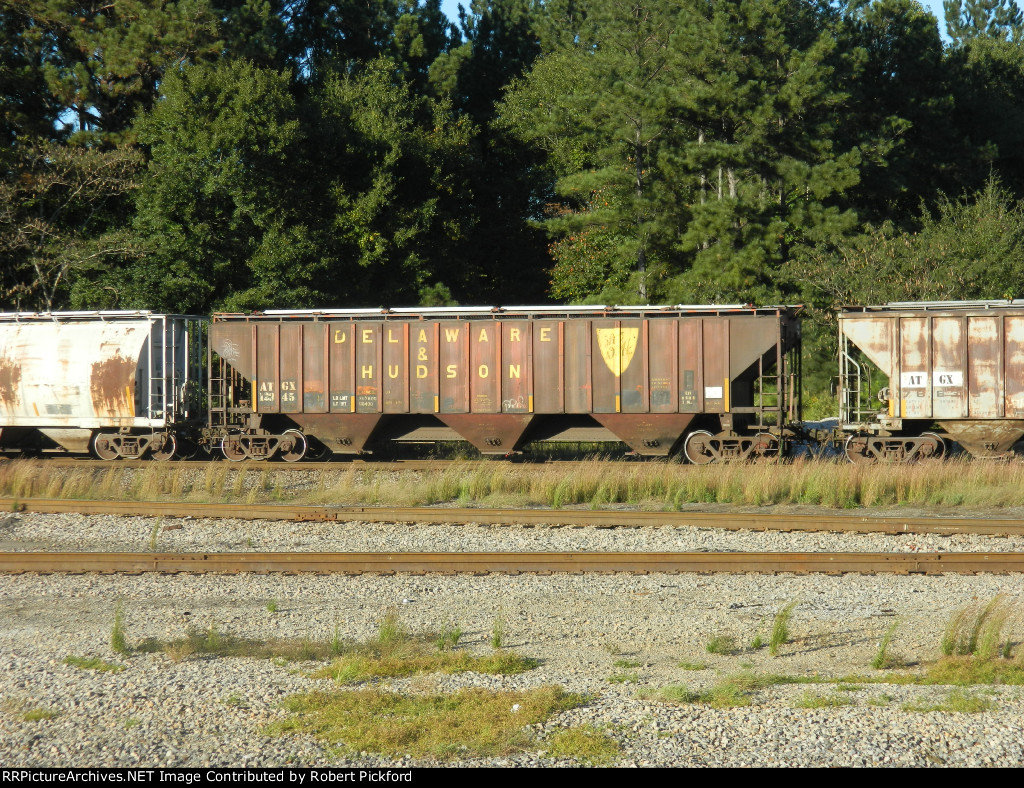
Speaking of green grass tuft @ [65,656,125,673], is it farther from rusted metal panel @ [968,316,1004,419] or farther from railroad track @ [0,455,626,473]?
rusted metal panel @ [968,316,1004,419]

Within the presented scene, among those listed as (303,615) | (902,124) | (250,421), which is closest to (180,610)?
(303,615)

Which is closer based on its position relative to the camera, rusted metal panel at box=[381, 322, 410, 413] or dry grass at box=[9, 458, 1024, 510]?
dry grass at box=[9, 458, 1024, 510]

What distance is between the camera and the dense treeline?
2994cm

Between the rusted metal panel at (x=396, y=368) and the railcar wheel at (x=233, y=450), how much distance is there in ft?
11.6

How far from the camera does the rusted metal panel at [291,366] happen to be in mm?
20797

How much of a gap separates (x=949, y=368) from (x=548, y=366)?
26.6 ft

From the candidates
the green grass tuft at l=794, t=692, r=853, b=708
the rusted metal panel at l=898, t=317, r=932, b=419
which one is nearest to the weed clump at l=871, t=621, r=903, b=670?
the green grass tuft at l=794, t=692, r=853, b=708

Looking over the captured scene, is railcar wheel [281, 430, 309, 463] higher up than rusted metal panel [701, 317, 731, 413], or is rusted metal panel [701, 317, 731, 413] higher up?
rusted metal panel [701, 317, 731, 413]

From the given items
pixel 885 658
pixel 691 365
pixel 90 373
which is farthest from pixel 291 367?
pixel 885 658

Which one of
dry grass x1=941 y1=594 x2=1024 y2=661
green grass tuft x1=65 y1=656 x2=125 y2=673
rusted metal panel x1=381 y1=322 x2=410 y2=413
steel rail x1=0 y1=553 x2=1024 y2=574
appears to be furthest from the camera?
rusted metal panel x1=381 y1=322 x2=410 y2=413

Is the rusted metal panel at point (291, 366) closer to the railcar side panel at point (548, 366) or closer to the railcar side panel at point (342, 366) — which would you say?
the railcar side panel at point (342, 366)

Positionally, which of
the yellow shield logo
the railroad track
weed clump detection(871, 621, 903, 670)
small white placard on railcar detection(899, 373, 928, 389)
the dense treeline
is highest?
the dense treeline

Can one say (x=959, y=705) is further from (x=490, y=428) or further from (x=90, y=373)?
(x=90, y=373)

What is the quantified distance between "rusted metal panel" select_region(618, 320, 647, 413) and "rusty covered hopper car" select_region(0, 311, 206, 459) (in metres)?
9.83
